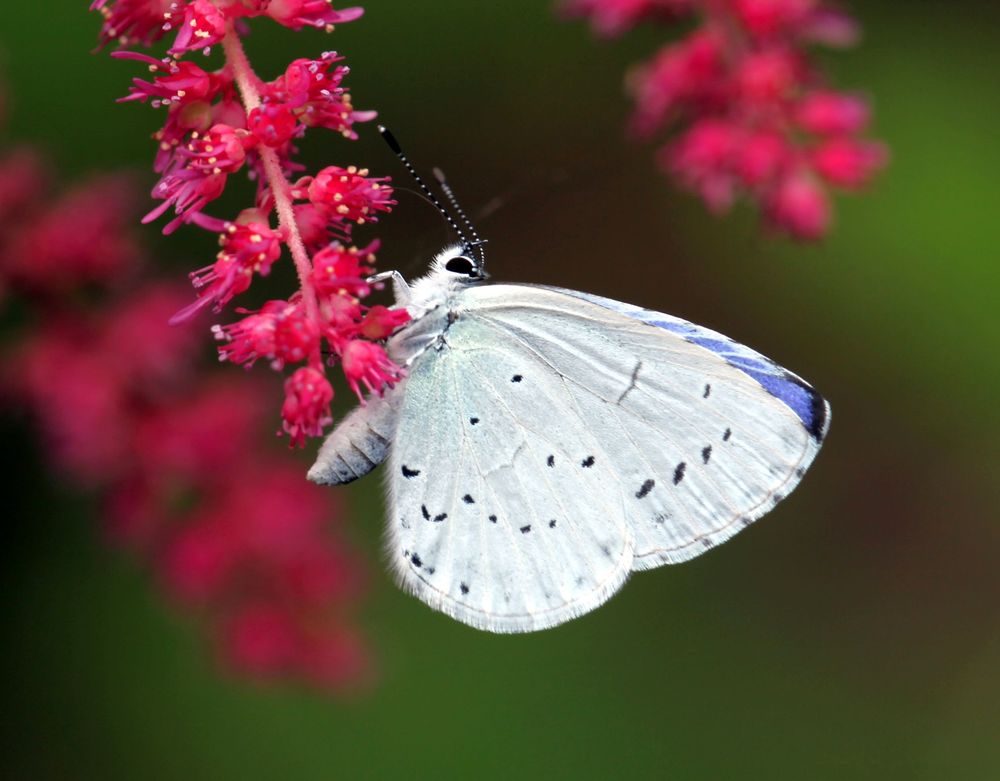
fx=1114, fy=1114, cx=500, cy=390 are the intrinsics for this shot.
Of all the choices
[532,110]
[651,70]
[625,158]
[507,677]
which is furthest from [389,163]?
[507,677]

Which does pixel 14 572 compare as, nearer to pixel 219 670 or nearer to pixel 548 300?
pixel 219 670

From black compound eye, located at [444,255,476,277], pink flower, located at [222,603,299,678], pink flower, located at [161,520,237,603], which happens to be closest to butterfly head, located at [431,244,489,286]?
black compound eye, located at [444,255,476,277]

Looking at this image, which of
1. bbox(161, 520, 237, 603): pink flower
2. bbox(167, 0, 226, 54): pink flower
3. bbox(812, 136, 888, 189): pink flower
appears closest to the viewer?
bbox(167, 0, 226, 54): pink flower

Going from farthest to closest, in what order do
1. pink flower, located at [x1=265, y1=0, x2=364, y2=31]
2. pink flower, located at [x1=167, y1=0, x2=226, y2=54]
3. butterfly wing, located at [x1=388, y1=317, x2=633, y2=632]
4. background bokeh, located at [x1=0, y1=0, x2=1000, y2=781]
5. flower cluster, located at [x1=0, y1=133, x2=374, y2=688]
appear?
background bokeh, located at [x1=0, y1=0, x2=1000, y2=781] → flower cluster, located at [x1=0, y1=133, x2=374, y2=688] → butterfly wing, located at [x1=388, y1=317, x2=633, y2=632] → pink flower, located at [x1=265, y1=0, x2=364, y2=31] → pink flower, located at [x1=167, y1=0, x2=226, y2=54]

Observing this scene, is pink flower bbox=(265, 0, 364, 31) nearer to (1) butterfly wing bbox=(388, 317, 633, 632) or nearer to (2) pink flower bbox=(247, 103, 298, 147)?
(2) pink flower bbox=(247, 103, 298, 147)

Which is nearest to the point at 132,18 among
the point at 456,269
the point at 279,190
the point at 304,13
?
the point at 304,13

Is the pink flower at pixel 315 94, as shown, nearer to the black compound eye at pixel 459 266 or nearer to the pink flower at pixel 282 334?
the pink flower at pixel 282 334

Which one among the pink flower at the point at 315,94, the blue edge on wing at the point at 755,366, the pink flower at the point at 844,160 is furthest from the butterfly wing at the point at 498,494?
the pink flower at the point at 844,160
